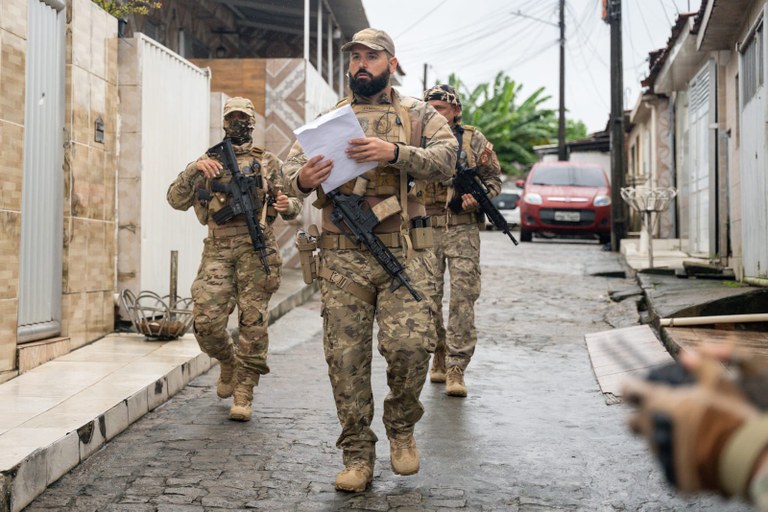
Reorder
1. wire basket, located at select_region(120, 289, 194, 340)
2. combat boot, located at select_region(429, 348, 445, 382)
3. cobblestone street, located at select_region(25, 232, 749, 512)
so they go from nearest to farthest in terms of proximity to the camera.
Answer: cobblestone street, located at select_region(25, 232, 749, 512), combat boot, located at select_region(429, 348, 445, 382), wire basket, located at select_region(120, 289, 194, 340)

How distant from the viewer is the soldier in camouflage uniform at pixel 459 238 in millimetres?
6492

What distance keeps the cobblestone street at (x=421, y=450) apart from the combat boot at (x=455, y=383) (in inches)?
3.5

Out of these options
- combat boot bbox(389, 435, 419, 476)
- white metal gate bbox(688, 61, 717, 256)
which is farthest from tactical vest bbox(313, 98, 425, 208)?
white metal gate bbox(688, 61, 717, 256)

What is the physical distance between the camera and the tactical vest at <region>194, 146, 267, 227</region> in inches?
239

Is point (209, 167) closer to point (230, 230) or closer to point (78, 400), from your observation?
point (230, 230)

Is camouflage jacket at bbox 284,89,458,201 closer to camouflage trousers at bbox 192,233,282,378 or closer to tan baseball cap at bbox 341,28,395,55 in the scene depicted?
tan baseball cap at bbox 341,28,395,55

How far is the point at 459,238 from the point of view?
666 centimetres

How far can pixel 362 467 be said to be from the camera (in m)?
4.35

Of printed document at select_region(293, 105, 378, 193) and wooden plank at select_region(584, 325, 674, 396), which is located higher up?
printed document at select_region(293, 105, 378, 193)

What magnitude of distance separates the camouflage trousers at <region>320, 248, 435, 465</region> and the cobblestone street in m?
0.28

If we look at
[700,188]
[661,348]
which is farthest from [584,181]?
[661,348]

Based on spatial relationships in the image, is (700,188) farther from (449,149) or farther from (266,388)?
(449,149)

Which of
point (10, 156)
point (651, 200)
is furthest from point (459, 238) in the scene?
point (651, 200)

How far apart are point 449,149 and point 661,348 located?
3562 mm
